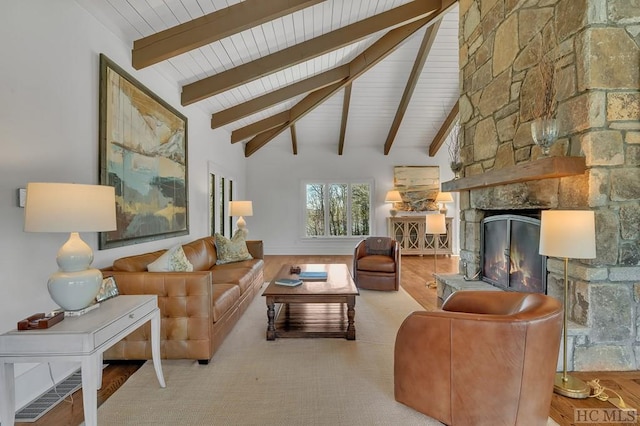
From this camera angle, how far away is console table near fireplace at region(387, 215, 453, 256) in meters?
7.93

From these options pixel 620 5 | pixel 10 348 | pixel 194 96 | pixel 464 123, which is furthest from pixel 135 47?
pixel 620 5

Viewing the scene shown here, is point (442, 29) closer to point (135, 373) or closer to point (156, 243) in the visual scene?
point (156, 243)

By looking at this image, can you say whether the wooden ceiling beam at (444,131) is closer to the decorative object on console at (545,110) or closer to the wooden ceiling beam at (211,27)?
the decorative object on console at (545,110)

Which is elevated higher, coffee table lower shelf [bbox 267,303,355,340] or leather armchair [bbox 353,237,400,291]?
leather armchair [bbox 353,237,400,291]

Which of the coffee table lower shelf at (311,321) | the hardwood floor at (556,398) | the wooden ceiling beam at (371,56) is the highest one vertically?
the wooden ceiling beam at (371,56)

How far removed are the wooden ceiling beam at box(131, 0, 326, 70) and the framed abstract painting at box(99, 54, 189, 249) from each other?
379 mm

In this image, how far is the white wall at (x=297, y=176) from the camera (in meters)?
8.60

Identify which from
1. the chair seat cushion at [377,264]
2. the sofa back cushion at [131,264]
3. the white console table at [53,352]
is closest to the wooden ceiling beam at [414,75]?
the chair seat cushion at [377,264]

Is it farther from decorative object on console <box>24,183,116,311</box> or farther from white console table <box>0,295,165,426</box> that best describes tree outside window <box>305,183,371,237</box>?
white console table <box>0,295,165,426</box>

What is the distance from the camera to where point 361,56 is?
16.8ft

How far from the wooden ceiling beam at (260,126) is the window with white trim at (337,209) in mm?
2182

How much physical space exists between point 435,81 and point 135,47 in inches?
207

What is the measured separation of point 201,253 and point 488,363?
3.57 metres

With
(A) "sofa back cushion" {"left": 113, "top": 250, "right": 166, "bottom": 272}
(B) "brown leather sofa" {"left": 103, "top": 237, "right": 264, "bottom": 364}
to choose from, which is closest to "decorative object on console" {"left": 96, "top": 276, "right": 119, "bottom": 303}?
(B) "brown leather sofa" {"left": 103, "top": 237, "right": 264, "bottom": 364}
